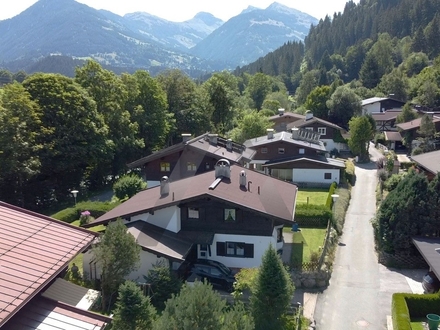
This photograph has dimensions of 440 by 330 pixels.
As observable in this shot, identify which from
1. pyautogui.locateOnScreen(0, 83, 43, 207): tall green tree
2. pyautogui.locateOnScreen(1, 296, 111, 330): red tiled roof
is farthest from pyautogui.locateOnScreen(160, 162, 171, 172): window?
pyautogui.locateOnScreen(1, 296, 111, 330): red tiled roof

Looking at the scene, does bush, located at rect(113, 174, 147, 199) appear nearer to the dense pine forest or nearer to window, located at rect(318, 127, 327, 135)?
the dense pine forest

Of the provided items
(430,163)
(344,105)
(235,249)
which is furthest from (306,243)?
(344,105)

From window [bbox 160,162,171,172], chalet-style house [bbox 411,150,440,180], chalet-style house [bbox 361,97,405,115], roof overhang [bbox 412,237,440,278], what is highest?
chalet-style house [bbox 411,150,440,180]

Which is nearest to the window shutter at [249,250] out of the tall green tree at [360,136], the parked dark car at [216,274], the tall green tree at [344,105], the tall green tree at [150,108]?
the parked dark car at [216,274]

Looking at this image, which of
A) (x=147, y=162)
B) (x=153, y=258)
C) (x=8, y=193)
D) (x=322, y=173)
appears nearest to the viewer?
(x=153, y=258)

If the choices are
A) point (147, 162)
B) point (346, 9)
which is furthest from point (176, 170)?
point (346, 9)

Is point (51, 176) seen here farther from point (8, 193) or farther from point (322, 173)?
point (322, 173)

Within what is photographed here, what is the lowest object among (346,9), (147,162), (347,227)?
(347,227)
